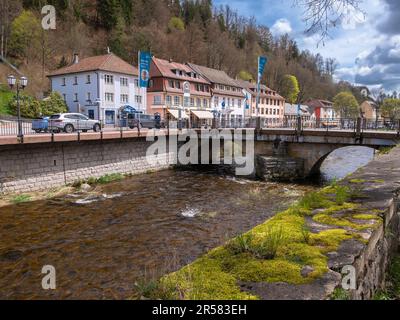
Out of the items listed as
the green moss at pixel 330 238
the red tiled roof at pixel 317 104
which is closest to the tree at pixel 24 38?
the green moss at pixel 330 238

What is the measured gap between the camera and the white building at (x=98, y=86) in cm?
4331

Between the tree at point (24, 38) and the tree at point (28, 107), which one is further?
the tree at point (24, 38)

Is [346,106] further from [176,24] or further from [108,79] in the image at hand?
[108,79]

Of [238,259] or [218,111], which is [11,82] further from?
[218,111]

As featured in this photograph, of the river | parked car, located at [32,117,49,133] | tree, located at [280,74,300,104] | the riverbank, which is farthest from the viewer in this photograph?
tree, located at [280,74,300,104]

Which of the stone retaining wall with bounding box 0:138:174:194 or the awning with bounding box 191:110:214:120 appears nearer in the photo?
the stone retaining wall with bounding box 0:138:174:194

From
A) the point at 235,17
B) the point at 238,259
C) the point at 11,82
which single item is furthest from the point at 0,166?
the point at 235,17

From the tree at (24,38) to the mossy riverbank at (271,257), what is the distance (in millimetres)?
54427

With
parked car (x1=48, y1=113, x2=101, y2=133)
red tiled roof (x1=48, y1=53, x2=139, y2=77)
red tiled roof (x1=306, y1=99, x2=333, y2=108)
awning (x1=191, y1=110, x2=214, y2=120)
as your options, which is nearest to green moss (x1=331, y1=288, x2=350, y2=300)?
parked car (x1=48, y1=113, x2=101, y2=133)

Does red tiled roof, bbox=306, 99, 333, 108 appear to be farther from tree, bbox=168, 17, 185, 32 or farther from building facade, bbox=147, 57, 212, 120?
building facade, bbox=147, 57, 212, 120

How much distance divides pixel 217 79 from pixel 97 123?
130 feet

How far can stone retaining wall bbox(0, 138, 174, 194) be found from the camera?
645 inches

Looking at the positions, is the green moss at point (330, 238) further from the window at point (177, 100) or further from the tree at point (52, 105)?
the window at point (177, 100)

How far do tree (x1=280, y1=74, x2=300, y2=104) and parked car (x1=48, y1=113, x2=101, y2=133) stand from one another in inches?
3139
